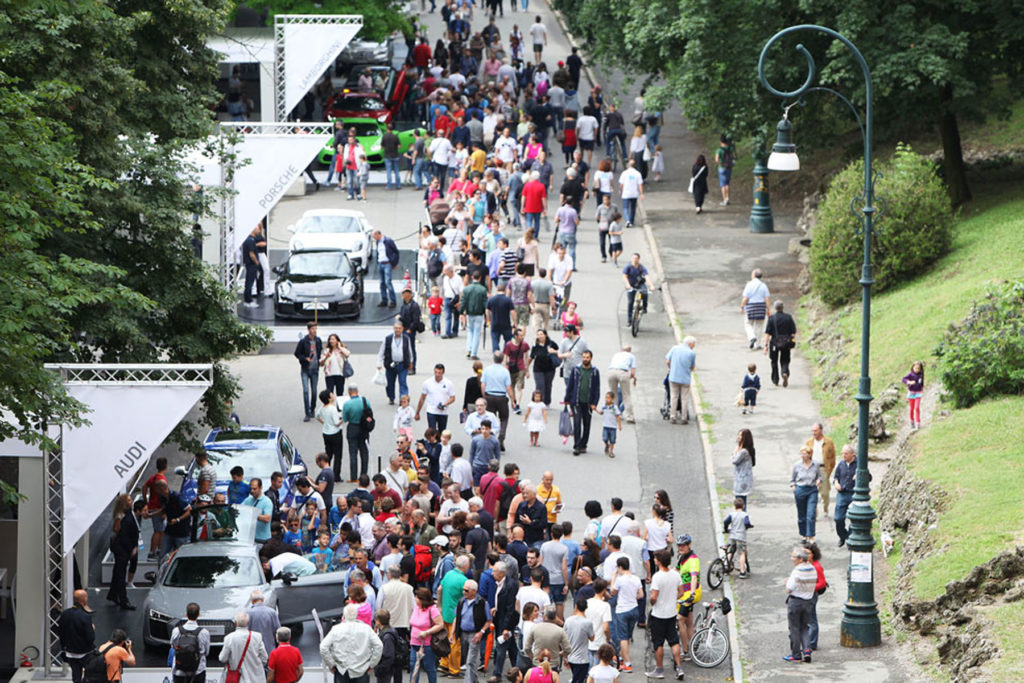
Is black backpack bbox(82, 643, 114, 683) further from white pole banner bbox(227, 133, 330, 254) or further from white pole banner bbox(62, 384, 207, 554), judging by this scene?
white pole banner bbox(227, 133, 330, 254)

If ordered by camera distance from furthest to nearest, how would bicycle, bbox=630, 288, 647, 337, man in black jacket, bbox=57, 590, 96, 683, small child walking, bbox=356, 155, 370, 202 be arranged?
1. small child walking, bbox=356, 155, 370, 202
2. bicycle, bbox=630, 288, 647, 337
3. man in black jacket, bbox=57, 590, 96, 683

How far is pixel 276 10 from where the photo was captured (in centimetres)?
4434

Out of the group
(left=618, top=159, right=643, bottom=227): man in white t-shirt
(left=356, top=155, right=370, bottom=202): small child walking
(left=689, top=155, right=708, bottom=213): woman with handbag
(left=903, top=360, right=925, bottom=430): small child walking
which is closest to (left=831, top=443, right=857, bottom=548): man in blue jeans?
(left=903, top=360, right=925, bottom=430): small child walking

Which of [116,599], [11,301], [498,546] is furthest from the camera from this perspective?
[116,599]

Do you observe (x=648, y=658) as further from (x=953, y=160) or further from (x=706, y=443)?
(x=953, y=160)

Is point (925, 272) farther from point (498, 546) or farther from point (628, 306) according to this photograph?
point (498, 546)

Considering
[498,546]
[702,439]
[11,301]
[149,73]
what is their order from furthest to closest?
[702,439]
[149,73]
[498,546]
[11,301]

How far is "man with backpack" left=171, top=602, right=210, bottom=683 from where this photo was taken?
16922 mm

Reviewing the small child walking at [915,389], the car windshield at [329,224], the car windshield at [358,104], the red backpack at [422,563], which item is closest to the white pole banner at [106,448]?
the red backpack at [422,563]

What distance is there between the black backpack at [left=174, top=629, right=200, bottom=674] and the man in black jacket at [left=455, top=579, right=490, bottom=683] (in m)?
2.93

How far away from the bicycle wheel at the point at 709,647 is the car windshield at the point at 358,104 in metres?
28.0

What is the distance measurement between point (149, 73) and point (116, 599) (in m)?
7.80

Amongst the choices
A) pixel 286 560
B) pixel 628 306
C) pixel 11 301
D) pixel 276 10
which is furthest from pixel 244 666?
pixel 276 10

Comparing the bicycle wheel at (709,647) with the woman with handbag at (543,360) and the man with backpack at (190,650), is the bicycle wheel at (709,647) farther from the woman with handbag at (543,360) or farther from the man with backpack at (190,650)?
the woman with handbag at (543,360)
